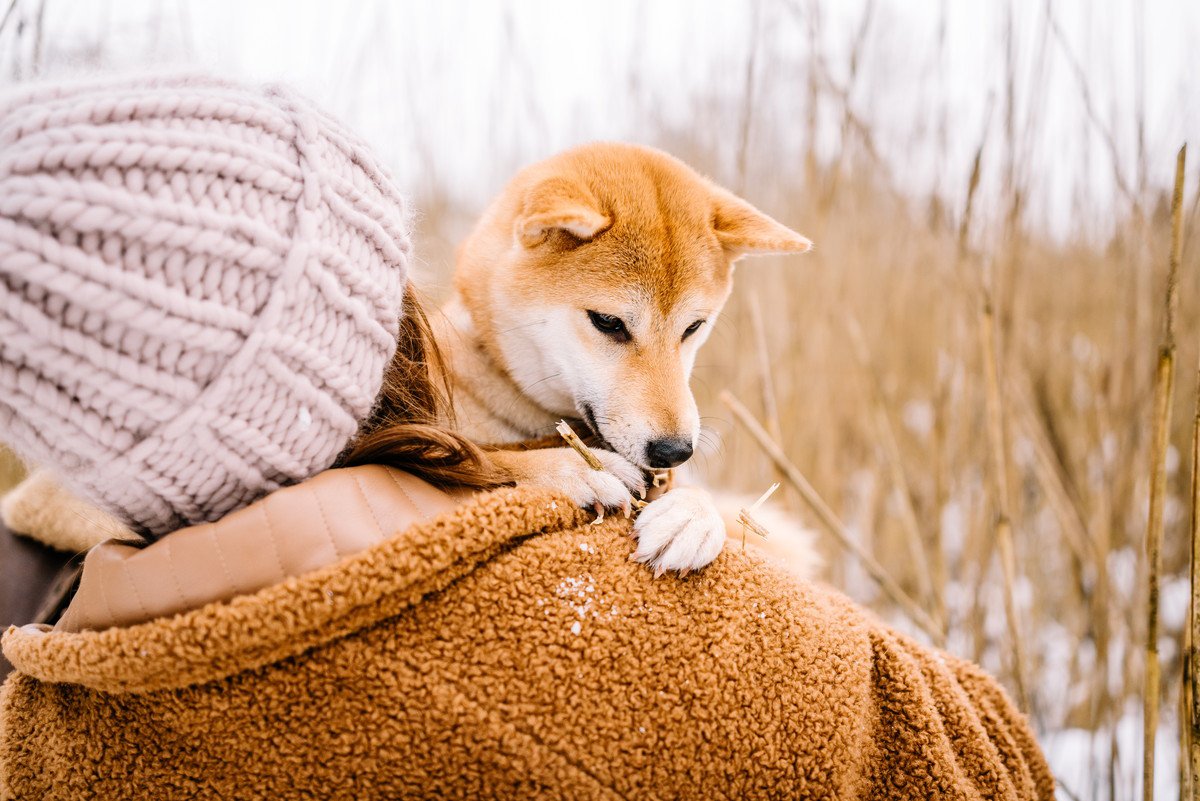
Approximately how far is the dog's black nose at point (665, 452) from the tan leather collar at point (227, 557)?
57 centimetres

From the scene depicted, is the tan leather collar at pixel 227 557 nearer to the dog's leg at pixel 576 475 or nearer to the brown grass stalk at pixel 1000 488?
the dog's leg at pixel 576 475

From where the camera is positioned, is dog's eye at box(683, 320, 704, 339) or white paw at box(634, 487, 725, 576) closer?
white paw at box(634, 487, 725, 576)

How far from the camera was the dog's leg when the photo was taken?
2.79ft

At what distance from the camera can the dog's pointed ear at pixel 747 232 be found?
1331mm

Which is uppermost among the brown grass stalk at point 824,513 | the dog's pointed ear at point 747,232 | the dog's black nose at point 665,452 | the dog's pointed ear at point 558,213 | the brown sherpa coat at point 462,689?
the dog's pointed ear at point 558,213

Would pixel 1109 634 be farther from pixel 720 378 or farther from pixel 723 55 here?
pixel 723 55

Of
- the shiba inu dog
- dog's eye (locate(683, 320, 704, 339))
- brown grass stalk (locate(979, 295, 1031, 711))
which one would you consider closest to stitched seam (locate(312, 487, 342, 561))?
the shiba inu dog

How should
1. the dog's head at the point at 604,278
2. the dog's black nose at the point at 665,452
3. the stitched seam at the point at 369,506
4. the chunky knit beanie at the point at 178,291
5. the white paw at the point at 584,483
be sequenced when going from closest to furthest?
the chunky knit beanie at the point at 178,291 < the stitched seam at the point at 369,506 < the white paw at the point at 584,483 < the dog's black nose at the point at 665,452 < the dog's head at the point at 604,278

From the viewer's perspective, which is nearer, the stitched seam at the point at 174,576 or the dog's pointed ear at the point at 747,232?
the stitched seam at the point at 174,576

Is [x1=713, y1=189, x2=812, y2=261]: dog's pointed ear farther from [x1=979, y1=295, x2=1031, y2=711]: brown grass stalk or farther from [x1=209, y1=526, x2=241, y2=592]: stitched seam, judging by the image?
[x1=209, y1=526, x2=241, y2=592]: stitched seam

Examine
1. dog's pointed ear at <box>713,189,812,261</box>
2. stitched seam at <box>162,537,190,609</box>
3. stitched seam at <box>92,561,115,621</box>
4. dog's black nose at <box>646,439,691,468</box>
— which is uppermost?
dog's pointed ear at <box>713,189,812,261</box>

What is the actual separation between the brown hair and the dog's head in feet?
1.10

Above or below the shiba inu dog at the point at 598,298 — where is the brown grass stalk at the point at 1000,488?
below

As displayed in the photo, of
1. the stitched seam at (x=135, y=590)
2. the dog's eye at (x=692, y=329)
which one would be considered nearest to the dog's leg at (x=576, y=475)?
the stitched seam at (x=135, y=590)
